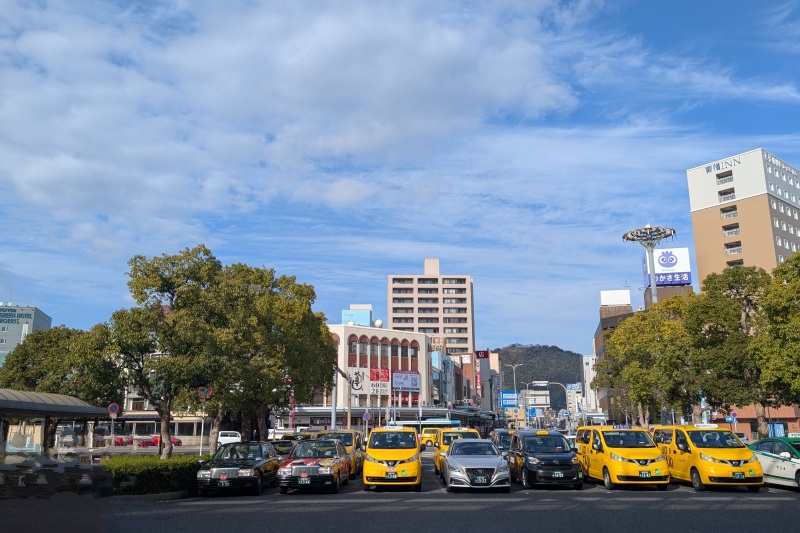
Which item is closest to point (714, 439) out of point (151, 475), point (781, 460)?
point (781, 460)

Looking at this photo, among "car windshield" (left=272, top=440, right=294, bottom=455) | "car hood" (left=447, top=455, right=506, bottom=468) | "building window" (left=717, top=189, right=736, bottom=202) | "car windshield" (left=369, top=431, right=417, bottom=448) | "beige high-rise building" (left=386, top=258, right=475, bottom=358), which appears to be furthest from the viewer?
"beige high-rise building" (left=386, top=258, right=475, bottom=358)

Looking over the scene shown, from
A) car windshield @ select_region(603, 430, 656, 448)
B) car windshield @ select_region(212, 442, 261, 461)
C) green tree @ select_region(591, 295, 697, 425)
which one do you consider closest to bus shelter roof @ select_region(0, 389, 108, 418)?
car windshield @ select_region(212, 442, 261, 461)

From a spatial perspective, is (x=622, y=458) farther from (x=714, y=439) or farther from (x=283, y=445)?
(x=283, y=445)

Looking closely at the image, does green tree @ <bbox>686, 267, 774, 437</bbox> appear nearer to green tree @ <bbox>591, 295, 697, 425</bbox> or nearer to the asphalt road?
green tree @ <bbox>591, 295, 697, 425</bbox>

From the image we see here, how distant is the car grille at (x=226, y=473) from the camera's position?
18.3m

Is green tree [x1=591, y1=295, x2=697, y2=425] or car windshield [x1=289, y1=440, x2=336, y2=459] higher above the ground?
green tree [x1=591, y1=295, x2=697, y2=425]

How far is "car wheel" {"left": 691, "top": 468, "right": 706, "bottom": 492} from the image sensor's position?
18.5 m

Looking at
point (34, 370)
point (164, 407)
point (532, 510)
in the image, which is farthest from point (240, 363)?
point (34, 370)

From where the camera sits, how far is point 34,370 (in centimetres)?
4288

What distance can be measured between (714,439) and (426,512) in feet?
33.0

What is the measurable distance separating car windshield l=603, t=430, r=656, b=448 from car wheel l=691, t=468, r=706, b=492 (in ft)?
4.20

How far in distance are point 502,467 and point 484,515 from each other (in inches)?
178

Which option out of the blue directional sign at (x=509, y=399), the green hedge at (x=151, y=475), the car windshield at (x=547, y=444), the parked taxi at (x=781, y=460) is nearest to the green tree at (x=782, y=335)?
the parked taxi at (x=781, y=460)

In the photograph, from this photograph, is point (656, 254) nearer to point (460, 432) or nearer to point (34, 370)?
point (460, 432)
